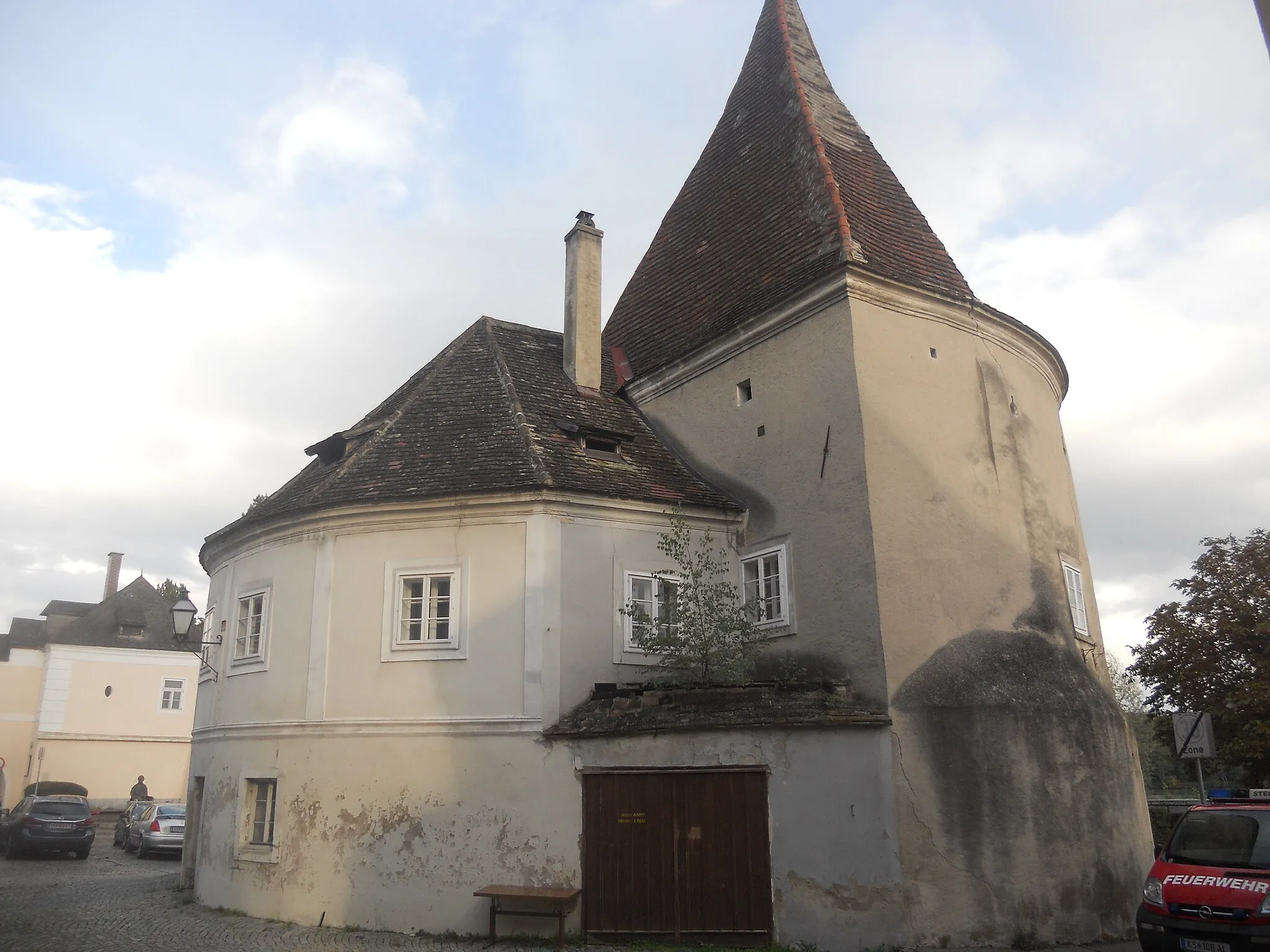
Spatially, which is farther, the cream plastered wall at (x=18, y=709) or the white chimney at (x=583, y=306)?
the cream plastered wall at (x=18, y=709)

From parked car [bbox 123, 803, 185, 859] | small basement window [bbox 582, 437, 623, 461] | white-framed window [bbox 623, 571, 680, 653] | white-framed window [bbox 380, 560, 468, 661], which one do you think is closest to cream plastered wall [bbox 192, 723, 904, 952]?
white-framed window [bbox 380, 560, 468, 661]

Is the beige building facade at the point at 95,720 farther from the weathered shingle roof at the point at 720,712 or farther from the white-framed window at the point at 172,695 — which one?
the weathered shingle roof at the point at 720,712

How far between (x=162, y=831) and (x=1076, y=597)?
2080cm

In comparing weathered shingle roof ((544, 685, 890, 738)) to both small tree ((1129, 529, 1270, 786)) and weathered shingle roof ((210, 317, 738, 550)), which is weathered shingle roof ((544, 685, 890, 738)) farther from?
small tree ((1129, 529, 1270, 786))

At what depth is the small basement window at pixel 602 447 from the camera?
51.7 ft

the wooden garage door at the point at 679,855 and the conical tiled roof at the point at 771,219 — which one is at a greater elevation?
the conical tiled roof at the point at 771,219

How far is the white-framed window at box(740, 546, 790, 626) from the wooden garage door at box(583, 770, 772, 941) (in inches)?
112

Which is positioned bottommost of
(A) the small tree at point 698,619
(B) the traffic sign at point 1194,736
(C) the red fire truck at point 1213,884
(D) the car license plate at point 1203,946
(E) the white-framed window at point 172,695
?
(D) the car license plate at point 1203,946

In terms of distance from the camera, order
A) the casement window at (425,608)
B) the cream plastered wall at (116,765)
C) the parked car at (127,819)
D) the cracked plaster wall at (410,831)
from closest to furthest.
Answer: the cracked plaster wall at (410,831)
the casement window at (425,608)
the parked car at (127,819)
the cream plastered wall at (116,765)

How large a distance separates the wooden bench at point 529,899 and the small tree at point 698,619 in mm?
3136

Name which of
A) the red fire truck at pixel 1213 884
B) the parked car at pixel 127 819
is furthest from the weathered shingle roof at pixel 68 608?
the red fire truck at pixel 1213 884

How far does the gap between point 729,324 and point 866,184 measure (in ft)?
12.6

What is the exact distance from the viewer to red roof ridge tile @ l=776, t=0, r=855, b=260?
1475 cm

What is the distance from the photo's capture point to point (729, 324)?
52.0ft
